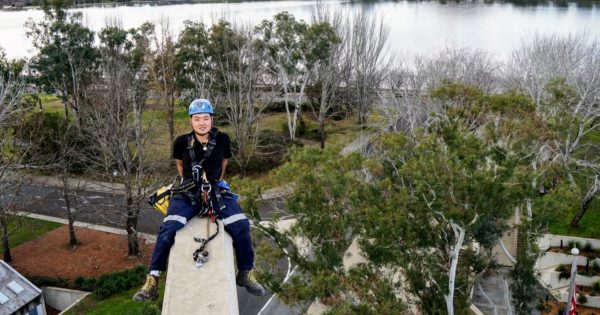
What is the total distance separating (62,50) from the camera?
3175 cm

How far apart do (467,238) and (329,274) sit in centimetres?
345

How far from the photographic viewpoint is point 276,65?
32.9 m

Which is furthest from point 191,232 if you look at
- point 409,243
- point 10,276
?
point 10,276

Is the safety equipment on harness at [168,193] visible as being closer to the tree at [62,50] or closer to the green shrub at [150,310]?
the green shrub at [150,310]

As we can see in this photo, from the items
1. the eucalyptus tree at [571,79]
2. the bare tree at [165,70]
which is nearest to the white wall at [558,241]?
the eucalyptus tree at [571,79]

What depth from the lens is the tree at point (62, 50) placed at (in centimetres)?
3167

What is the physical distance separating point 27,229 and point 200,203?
72.1 ft

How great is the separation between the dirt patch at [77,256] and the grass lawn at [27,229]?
1.58 ft

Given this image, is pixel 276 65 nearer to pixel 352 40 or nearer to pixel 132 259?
pixel 352 40

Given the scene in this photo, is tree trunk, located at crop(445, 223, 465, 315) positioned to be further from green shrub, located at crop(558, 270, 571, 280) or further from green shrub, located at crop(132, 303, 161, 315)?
green shrub, located at crop(558, 270, 571, 280)

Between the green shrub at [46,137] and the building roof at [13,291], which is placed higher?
the green shrub at [46,137]

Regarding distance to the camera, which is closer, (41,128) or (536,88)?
(41,128)

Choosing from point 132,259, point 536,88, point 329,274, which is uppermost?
point 536,88

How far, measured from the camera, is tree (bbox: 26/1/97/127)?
3167 cm
